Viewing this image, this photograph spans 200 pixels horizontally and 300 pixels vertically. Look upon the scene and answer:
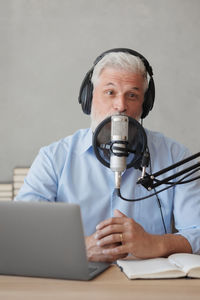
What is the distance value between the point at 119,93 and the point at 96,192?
0.40 meters

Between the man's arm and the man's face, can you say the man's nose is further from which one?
the man's arm

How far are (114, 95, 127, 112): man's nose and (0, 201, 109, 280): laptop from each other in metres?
0.83

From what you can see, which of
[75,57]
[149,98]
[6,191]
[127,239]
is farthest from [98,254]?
[75,57]

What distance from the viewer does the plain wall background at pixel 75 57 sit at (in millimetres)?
3494

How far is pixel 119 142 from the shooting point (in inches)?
45.9

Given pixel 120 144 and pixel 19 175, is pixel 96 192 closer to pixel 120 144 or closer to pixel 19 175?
pixel 120 144

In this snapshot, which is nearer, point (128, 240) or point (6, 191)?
point (128, 240)

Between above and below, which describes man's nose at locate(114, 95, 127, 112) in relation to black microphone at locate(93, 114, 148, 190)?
above

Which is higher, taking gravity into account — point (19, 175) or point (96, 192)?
point (96, 192)

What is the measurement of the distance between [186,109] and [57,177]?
78.8 inches

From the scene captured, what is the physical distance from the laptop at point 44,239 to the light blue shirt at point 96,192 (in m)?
0.65

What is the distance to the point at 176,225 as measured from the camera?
173 centimetres

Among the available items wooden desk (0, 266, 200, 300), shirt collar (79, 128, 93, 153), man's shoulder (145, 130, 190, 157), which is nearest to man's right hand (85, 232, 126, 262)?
wooden desk (0, 266, 200, 300)

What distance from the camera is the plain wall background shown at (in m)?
3.49
